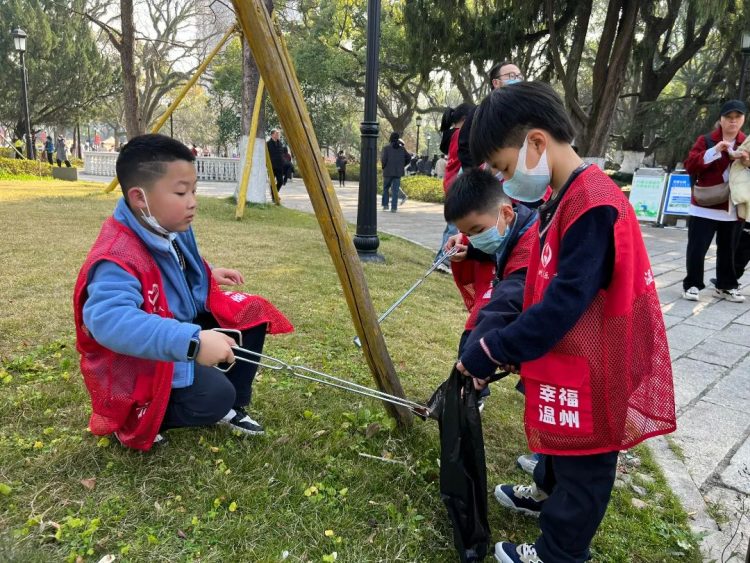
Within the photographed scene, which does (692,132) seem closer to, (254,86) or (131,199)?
(254,86)

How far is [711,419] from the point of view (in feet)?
10.2

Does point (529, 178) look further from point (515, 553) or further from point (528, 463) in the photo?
point (528, 463)

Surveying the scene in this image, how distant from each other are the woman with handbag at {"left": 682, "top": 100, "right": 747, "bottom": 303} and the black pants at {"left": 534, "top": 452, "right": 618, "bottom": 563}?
4.39m

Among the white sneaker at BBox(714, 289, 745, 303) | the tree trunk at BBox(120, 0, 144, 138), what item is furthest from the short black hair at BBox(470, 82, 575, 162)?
the tree trunk at BBox(120, 0, 144, 138)

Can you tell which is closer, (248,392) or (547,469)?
(547,469)

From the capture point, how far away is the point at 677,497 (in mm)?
2359

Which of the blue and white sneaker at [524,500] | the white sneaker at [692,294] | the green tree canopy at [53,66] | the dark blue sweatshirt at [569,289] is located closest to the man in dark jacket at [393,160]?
the white sneaker at [692,294]

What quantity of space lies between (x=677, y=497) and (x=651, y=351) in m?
1.14

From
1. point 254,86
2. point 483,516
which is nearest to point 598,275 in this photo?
point 483,516

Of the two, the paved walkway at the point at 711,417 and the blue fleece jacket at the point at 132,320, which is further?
the paved walkway at the point at 711,417

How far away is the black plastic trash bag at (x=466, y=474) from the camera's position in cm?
181

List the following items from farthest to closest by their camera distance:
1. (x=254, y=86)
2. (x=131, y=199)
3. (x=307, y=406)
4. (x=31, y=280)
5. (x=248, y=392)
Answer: (x=254, y=86), (x=31, y=280), (x=307, y=406), (x=248, y=392), (x=131, y=199)

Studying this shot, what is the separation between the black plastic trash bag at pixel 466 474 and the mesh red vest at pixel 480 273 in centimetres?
55

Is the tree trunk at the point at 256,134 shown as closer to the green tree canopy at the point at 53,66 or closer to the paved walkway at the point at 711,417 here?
the paved walkway at the point at 711,417
